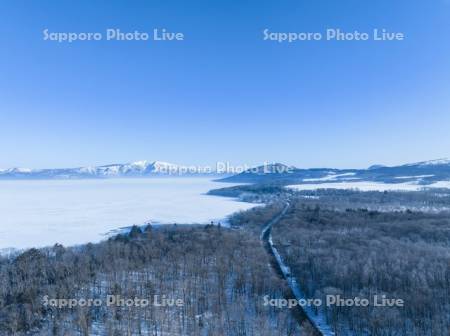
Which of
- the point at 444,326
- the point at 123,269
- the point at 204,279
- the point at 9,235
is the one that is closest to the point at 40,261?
the point at 123,269

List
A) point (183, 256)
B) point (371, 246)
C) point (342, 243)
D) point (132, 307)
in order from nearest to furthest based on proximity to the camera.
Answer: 1. point (132, 307)
2. point (183, 256)
3. point (371, 246)
4. point (342, 243)

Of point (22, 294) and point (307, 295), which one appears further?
point (307, 295)

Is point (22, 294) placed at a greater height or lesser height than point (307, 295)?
greater

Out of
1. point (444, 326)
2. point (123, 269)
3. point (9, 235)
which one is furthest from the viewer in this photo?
point (9, 235)

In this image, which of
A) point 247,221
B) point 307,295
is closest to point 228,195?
point 247,221

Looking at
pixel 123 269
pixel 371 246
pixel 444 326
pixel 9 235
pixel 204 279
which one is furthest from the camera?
pixel 9 235

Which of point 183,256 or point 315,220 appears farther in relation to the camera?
point 315,220

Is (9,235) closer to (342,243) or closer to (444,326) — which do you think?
(342,243)

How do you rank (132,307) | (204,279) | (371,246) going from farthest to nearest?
(371,246) < (204,279) < (132,307)

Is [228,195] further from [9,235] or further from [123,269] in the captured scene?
[123,269]
